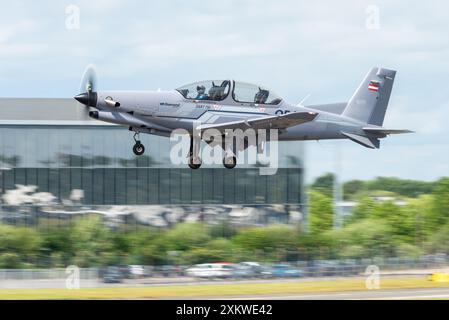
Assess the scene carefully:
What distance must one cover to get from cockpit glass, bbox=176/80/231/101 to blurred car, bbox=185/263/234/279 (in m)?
11.6

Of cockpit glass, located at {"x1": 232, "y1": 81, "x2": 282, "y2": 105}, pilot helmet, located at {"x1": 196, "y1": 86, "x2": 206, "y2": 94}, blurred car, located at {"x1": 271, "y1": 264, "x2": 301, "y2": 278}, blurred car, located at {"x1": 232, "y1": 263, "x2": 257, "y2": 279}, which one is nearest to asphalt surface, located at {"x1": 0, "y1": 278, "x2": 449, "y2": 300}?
blurred car, located at {"x1": 271, "y1": 264, "x2": 301, "y2": 278}

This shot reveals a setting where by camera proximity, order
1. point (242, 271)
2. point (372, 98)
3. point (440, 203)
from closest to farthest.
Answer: point (372, 98)
point (242, 271)
point (440, 203)

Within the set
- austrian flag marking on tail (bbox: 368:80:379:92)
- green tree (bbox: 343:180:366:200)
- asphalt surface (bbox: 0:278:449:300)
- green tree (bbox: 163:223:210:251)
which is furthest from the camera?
green tree (bbox: 343:180:366:200)

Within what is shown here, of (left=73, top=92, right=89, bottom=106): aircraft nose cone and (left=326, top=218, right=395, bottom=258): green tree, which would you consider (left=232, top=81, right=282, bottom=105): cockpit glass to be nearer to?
(left=73, top=92, right=89, bottom=106): aircraft nose cone

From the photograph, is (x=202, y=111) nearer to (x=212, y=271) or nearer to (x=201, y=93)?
(x=201, y=93)

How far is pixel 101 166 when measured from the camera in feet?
142

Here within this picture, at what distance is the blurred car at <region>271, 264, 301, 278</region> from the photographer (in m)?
38.8

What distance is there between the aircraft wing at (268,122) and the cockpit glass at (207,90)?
76 centimetres

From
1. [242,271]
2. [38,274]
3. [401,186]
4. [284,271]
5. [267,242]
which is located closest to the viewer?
[38,274]

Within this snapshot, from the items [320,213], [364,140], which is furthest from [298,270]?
[320,213]

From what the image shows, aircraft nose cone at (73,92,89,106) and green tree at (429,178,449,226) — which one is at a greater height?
aircraft nose cone at (73,92,89,106)

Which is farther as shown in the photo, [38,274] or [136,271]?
[136,271]

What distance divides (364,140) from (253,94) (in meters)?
4.19

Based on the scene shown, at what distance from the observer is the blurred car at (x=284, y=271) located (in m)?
38.8
